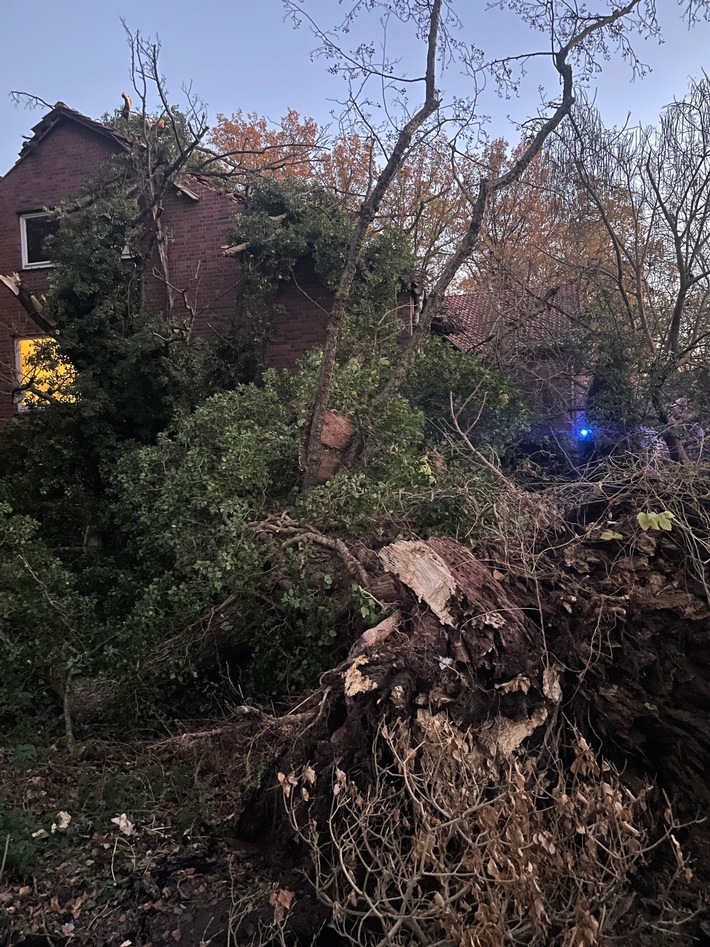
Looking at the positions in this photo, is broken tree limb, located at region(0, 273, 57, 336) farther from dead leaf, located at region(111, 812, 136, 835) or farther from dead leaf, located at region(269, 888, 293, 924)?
dead leaf, located at region(269, 888, 293, 924)

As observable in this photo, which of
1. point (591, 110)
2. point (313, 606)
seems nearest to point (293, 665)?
point (313, 606)

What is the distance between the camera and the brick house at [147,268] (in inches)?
500

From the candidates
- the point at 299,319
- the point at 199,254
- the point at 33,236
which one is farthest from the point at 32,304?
the point at 33,236

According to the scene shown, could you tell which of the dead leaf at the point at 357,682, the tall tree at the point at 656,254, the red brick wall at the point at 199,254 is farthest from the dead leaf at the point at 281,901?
the red brick wall at the point at 199,254

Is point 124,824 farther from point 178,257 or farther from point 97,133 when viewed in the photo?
point 97,133

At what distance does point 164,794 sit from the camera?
4805 millimetres

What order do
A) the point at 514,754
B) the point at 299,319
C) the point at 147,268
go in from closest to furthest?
the point at 514,754
the point at 299,319
the point at 147,268

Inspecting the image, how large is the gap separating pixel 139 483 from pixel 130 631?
1.76 m

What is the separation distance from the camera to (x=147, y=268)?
12875 millimetres

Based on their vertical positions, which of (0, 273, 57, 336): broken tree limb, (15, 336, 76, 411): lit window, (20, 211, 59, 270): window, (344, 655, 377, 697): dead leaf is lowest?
(344, 655, 377, 697): dead leaf

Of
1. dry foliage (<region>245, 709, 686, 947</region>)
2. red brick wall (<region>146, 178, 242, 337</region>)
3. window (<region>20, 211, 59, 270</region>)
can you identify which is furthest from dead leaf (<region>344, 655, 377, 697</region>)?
window (<region>20, 211, 59, 270</region>)

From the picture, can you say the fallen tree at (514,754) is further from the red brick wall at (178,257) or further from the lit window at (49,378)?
the red brick wall at (178,257)

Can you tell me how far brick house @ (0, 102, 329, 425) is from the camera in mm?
12695

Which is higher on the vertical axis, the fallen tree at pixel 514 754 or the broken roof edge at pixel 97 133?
the broken roof edge at pixel 97 133
